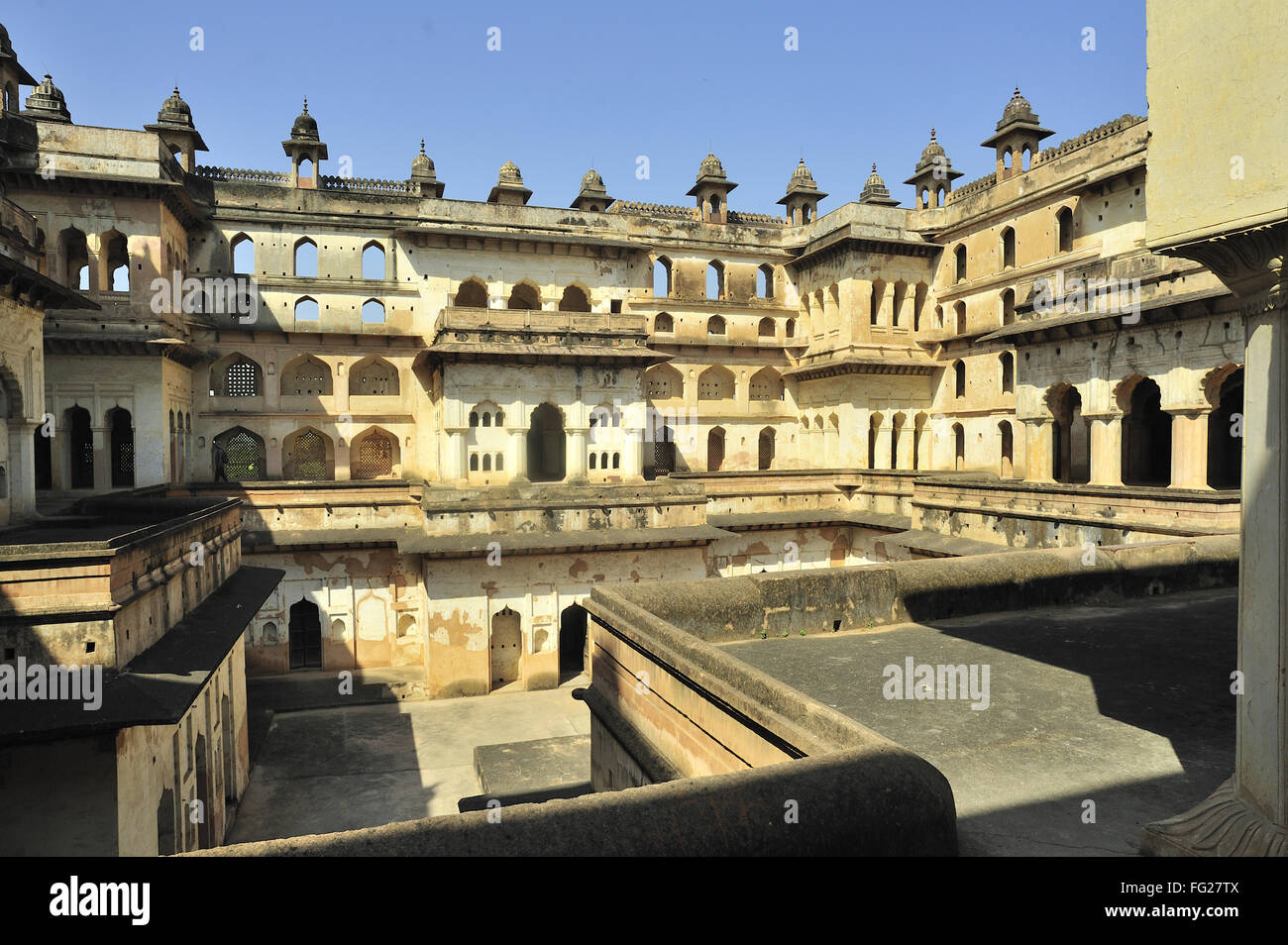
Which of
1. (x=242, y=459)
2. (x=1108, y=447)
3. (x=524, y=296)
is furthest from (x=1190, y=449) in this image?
(x=242, y=459)

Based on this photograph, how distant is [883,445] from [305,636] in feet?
64.8

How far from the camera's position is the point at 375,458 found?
28.1m

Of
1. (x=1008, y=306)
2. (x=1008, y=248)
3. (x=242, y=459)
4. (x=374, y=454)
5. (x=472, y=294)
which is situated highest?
(x=1008, y=248)

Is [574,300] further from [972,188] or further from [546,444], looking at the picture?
[972,188]

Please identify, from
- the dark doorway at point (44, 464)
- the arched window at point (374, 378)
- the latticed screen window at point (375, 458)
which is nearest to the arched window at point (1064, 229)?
the arched window at point (374, 378)

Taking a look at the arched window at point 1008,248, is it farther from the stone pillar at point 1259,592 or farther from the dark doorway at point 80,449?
the dark doorway at point 80,449

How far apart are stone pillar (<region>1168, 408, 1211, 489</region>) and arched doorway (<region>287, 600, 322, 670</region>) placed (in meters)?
19.7

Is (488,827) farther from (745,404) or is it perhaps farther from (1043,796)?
(745,404)

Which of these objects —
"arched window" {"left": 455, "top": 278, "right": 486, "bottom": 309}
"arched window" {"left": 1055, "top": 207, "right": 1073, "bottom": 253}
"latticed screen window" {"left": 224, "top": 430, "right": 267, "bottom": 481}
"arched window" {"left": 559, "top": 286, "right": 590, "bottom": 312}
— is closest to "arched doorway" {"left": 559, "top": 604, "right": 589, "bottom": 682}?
"arched window" {"left": 455, "top": 278, "right": 486, "bottom": 309}

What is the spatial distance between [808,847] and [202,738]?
10.7 meters

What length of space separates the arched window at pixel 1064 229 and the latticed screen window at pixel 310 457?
84.3 feet

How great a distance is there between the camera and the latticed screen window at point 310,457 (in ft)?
97.8

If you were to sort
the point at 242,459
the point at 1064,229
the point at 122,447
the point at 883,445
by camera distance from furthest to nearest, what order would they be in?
the point at 242,459
the point at 883,445
the point at 1064,229
the point at 122,447

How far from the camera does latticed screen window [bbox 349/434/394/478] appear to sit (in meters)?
27.8
